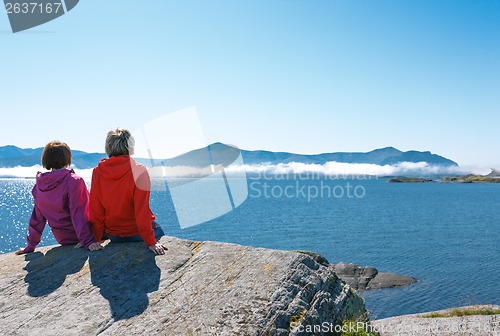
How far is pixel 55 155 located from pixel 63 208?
1124mm

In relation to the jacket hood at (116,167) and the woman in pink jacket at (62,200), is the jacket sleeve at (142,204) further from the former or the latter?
the woman in pink jacket at (62,200)

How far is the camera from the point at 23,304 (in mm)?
6086

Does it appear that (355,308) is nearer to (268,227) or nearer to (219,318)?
(219,318)

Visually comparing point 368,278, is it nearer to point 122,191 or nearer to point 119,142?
point 122,191

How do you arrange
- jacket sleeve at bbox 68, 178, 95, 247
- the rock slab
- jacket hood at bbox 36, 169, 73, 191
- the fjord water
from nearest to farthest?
1. the rock slab
2. jacket sleeve at bbox 68, 178, 95, 247
3. jacket hood at bbox 36, 169, 73, 191
4. the fjord water

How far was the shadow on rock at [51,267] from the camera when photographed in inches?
257

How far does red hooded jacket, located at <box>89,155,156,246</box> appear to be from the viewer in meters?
7.24

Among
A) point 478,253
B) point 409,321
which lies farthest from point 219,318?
point 478,253


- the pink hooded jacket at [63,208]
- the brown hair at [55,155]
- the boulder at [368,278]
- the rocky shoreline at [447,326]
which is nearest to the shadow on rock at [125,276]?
the pink hooded jacket at [63,208]

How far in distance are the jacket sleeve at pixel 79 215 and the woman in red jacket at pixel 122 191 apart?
0.17 m

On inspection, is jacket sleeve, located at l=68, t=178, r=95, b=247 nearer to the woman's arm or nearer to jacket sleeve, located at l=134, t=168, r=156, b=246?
the woman's arm

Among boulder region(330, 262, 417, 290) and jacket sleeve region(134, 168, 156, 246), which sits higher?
jacket sleeve region(134, 168, 156, 246)

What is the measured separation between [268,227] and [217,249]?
7853cm

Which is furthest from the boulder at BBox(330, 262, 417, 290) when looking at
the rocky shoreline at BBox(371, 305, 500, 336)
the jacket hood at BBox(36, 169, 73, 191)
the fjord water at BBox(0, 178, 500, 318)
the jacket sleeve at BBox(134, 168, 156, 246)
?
the jacket hood at BBox(36, 169, 73, 191)
